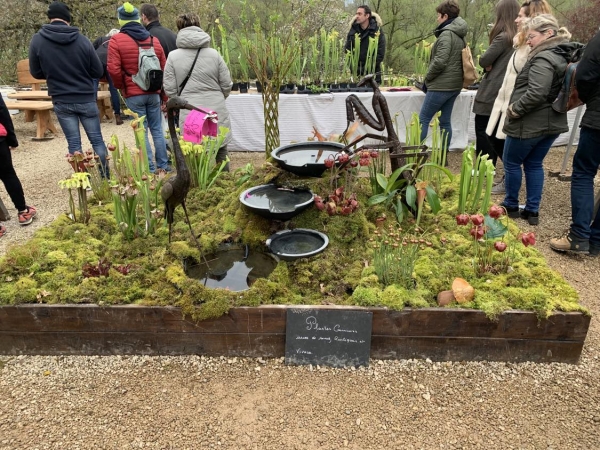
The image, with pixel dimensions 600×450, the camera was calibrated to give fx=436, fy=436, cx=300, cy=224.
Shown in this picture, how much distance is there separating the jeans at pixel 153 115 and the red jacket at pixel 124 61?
0.09 meters

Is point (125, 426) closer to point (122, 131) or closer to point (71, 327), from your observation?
point (71, 327)

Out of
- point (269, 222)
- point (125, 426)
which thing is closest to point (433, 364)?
point (269, 222)

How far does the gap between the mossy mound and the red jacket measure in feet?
5.94

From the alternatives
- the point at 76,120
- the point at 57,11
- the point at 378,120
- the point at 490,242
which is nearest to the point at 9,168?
the point at 76,120

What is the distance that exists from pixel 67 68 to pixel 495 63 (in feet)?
13.7

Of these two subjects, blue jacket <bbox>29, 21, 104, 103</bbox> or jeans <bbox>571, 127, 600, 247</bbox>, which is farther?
blue jacket <bbox>29, 21, 104, 103</bbox>

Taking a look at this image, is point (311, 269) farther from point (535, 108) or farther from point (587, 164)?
point (535, 108)

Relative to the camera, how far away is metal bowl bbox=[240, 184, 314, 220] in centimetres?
280

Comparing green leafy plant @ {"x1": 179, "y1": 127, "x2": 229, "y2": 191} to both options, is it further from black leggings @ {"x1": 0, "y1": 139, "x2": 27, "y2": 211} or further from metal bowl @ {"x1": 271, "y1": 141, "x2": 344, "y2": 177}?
black leggings @ {"x1": 0, "y1": 139, "x2": 27, "y2": 211}

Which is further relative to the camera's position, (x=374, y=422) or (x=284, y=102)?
(x=284, y=102)

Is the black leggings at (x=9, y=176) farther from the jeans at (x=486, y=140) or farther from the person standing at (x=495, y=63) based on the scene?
the jeans at (x=486, y=140)

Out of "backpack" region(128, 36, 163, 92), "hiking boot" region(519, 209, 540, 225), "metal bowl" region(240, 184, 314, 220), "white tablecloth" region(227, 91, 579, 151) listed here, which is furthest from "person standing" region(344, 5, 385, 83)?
"metal bowl" region(240, 184, 314, 220)

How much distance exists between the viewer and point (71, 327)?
2.44 metres

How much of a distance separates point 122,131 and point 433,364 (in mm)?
6688
